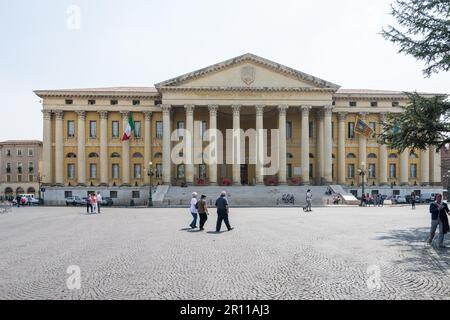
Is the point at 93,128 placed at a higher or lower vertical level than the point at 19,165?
higher

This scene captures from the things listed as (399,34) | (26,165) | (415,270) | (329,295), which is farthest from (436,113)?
(26,165)

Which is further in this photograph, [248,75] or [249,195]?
[248,75]

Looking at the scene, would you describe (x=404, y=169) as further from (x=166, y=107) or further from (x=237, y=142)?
(x=166, y=107)

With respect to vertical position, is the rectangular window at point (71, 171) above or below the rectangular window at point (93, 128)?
below

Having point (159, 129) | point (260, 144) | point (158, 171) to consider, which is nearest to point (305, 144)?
point (260, 144)

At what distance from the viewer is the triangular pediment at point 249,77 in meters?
48.6

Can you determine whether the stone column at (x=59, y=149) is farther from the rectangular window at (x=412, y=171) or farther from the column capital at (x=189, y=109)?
the rectangular window at (x=412, y=171)

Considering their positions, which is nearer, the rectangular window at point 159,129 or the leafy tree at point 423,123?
the leafy tree at point 423,123

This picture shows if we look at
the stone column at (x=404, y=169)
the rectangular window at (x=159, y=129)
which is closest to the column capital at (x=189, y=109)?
the rectangular window at (x=159, y=129)

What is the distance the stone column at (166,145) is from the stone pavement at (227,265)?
105 feet

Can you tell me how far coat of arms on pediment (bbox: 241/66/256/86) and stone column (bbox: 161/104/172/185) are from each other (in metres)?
9.76

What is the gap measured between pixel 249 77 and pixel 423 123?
33.1 meters

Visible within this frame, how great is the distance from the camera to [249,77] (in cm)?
4894

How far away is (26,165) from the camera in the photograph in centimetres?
9262
